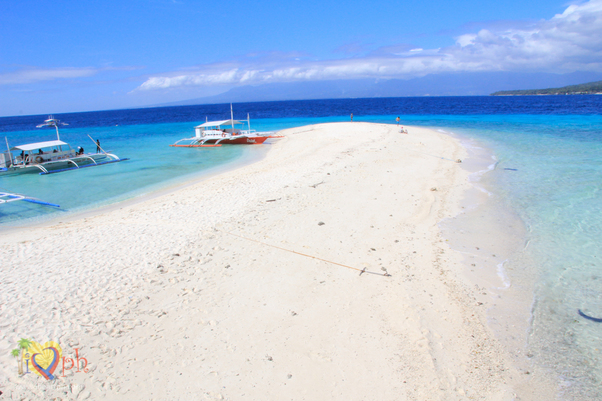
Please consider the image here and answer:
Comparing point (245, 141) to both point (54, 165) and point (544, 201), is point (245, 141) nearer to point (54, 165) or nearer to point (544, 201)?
point (54, 165)

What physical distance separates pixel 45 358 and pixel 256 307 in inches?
122

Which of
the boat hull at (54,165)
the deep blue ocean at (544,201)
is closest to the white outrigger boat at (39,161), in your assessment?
the boat hull at (54,165)

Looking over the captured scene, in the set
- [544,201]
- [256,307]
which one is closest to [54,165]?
[256,307]

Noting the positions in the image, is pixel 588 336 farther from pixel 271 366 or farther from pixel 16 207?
pixel 16 207

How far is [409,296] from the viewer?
245 inches

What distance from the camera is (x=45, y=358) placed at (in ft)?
15.2

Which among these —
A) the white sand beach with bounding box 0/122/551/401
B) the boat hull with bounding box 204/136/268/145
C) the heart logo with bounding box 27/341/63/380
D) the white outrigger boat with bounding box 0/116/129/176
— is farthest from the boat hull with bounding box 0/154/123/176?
the heart logo with bounding box 27/341/63/380

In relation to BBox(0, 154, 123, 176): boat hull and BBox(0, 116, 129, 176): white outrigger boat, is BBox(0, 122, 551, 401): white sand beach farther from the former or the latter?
BBox(0, 116, 129, 176): white outrigger boat

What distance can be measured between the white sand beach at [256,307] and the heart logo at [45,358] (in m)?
0.11

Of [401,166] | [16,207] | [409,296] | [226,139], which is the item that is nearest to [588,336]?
[409,296]

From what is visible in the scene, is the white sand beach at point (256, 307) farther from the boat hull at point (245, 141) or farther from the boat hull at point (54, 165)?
the boat hull at point (245, 141)

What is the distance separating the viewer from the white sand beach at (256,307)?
439 cm

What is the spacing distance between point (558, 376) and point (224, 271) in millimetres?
5947

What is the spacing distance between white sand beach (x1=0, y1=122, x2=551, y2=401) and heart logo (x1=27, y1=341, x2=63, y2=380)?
113 mm
